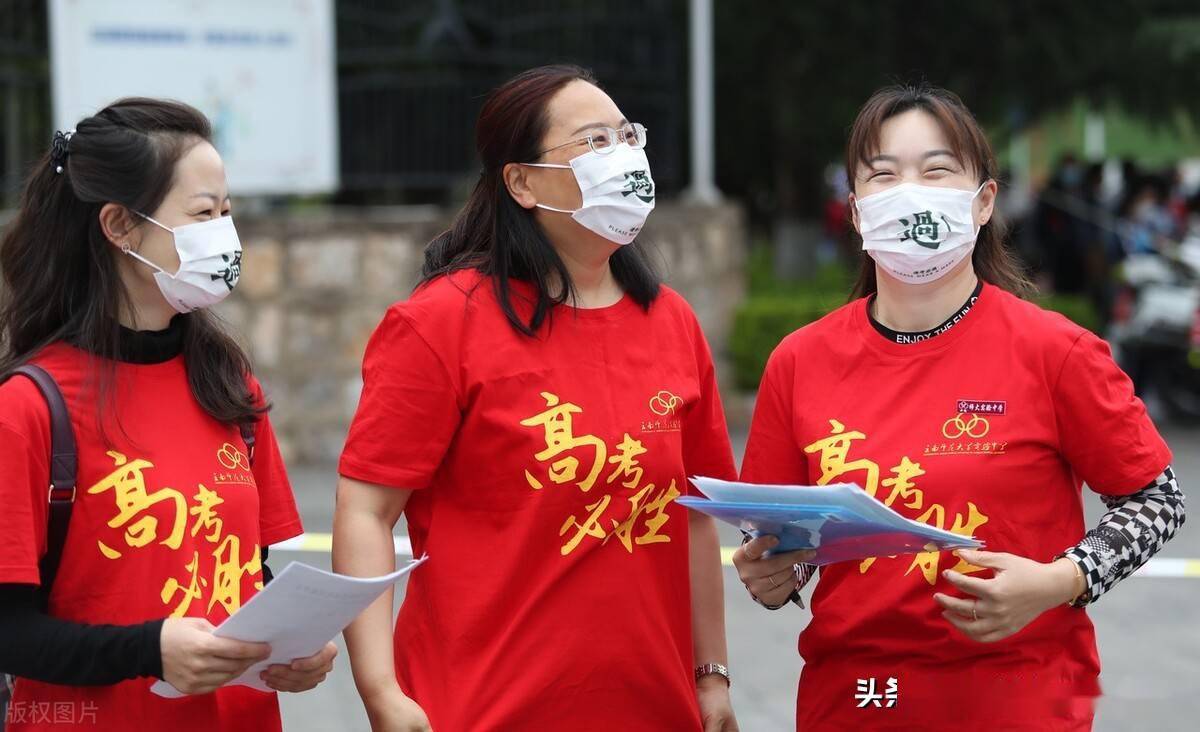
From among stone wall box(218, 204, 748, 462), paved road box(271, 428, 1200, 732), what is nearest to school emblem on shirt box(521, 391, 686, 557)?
paved road box(271, 428, 1200, 732)

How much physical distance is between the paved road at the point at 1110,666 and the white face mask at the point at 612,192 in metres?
2.52

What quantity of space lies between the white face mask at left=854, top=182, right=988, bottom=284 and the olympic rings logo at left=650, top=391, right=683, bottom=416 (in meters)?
0.47

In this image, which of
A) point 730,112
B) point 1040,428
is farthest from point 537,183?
point 730,112

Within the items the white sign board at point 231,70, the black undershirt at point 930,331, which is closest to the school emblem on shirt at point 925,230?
the black undershirt at point 930,331

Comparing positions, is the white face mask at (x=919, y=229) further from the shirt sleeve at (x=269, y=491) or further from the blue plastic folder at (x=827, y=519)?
the shirt sleeve at (x=269, y=491)

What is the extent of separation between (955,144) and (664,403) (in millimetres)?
743

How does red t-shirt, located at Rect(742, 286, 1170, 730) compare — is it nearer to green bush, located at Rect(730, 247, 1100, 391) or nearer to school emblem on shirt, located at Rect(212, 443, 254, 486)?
school emblem on shirt, located at Rect(212, 443, 254, 486)

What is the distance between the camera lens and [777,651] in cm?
636

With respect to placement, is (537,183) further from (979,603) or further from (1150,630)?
(1150,630)

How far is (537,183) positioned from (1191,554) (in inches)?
234

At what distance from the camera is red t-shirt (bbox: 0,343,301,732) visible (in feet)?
8.55

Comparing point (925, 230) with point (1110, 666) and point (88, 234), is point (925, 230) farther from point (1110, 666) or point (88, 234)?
point (1110, 666)

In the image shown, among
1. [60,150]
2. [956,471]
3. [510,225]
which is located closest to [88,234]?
[60,150]

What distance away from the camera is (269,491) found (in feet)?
9.98
